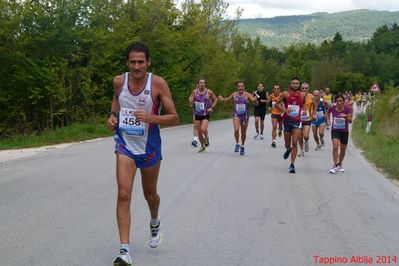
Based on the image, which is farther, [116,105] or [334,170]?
[334,170]

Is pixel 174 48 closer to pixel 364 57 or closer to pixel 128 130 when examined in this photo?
pixel 128 130

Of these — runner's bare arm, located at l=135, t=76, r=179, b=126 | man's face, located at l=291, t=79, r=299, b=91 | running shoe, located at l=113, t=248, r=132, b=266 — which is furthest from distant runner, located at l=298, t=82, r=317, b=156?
running shoe, located at l=113, t=248, r=132, b=266

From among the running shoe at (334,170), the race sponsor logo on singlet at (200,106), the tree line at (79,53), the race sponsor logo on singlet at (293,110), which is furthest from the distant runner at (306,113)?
the tree line at (79,53)

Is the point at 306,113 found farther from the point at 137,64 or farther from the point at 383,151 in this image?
the point at 137,64

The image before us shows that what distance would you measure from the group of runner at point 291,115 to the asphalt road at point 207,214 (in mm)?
730

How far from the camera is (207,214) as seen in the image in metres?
7.46

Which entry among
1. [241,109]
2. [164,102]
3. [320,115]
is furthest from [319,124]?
[164,102]

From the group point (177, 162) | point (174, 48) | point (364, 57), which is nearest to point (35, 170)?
point (177, 162)

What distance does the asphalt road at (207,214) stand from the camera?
18.6ft

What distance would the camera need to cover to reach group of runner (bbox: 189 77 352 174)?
468 inches

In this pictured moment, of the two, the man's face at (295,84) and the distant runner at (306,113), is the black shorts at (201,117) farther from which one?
the man's face at (295,84)

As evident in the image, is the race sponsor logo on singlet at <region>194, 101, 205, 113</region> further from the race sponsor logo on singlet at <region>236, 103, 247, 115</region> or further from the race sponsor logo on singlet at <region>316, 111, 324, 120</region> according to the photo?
the race sponsor logo on singlet at <region>316, 111, 324, 120</region>

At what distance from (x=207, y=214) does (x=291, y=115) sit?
192 inches

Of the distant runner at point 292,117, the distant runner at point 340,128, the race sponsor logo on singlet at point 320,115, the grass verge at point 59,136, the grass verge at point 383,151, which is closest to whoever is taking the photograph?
the distant runner at point 292,117
